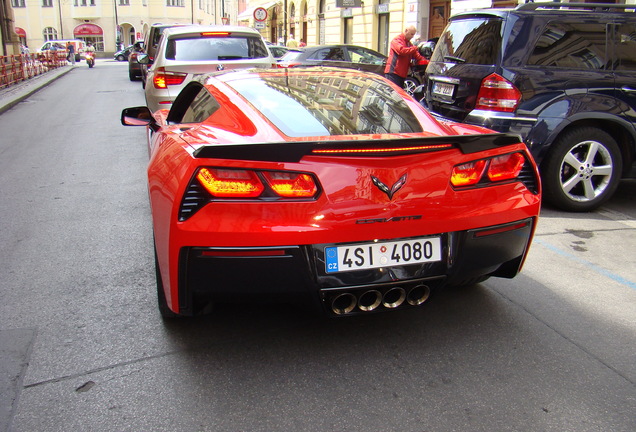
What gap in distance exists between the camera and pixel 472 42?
246 inches

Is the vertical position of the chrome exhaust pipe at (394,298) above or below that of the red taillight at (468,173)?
below

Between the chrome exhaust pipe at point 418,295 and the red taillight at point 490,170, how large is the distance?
52cm

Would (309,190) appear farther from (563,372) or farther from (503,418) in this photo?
(563,372)

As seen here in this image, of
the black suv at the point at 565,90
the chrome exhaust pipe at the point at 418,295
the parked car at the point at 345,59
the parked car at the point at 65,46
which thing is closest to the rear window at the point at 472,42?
the black suv at the point at 565,90

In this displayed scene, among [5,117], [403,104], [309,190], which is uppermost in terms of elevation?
[403,104]

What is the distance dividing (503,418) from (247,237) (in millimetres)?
1281

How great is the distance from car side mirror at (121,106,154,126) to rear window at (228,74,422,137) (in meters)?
1.19

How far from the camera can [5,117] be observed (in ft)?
44.6

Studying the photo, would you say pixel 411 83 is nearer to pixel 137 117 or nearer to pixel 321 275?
pixel 137 117

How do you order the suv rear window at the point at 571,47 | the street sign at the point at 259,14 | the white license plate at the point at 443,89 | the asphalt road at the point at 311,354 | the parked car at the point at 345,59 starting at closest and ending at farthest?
1. the asphalt road at the point at 311,354
2. the suv rear window at the point at 571,47
3. the white license plate at the point at 443,89
4. the parked car at the point at 345,59
5. the street sign at the point at 259,14

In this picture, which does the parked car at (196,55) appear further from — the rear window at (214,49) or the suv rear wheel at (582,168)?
the suv rear wheel at (582,168)

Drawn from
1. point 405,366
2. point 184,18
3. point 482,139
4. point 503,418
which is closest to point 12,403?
point 405,366

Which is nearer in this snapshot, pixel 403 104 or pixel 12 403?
pixel 12 403

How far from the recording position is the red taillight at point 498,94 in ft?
18.7
